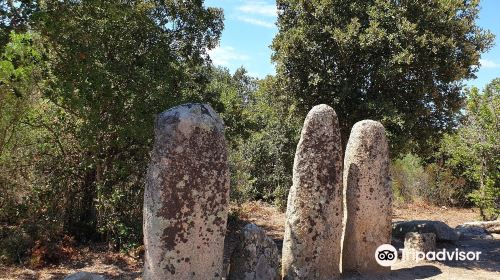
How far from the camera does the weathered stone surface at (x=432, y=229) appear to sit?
12375 millimetres

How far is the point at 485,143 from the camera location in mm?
15797

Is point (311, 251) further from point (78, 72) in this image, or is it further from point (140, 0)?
point (140, 0)

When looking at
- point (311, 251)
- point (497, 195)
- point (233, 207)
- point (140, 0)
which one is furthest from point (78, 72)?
point (497, 195)

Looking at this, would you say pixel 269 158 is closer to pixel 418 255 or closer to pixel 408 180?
pixel 408 180

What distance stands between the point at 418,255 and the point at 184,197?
656cm

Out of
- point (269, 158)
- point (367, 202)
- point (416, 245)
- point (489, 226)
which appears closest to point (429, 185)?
point (489, 226)

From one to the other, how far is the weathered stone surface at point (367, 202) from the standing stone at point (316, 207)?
2.16ft

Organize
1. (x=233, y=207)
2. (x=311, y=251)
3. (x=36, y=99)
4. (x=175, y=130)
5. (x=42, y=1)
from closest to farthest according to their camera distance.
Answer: (x=175, y=130) < (x=311, y=251) < (x=42, y=1) < (x=36, y=99) < (x=233, y=207)

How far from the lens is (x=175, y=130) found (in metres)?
6.55

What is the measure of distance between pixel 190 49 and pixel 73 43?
362cm

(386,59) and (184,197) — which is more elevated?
(386,59)

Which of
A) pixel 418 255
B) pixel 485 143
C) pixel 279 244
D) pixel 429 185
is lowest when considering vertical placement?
pixel 279 244

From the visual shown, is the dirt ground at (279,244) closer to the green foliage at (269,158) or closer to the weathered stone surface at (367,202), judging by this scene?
the weathered stone surface at (367,202)

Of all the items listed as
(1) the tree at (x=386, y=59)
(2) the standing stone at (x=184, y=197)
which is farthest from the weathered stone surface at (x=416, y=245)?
(2) the standing stone at (x=184, y=197)
